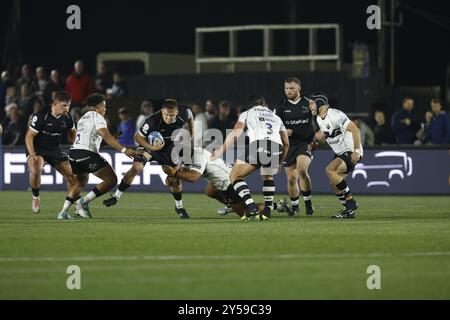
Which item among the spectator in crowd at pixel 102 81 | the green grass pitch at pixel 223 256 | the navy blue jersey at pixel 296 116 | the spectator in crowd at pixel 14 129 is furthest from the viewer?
the spectator in crowd at pixel 102 81

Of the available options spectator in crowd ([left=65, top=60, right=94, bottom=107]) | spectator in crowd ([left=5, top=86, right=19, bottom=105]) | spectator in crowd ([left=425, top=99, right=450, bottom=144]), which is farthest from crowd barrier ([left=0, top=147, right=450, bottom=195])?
spectator in crowd ([left=5, top=86, right=19, bottom=105])

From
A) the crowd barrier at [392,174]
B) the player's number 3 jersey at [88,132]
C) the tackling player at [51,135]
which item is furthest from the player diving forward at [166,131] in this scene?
the crowd barrier at [392,174]

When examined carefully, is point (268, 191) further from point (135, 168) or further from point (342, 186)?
point (135, 168)

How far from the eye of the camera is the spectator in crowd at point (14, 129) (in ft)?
105

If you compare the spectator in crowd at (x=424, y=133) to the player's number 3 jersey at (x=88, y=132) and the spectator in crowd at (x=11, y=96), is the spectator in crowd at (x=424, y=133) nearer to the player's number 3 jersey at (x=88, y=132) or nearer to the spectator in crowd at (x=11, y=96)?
the spectator in crowd at (x=11, y=96)

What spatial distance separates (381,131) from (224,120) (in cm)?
380

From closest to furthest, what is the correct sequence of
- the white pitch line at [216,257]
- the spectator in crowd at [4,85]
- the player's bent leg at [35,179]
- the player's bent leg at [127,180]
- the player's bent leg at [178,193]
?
1. the white pitch line at [216,257]
2. the player's bent leg at [178,193]
3. the player's bent leg at [127,180]
4. the player's bent leg at [35,179]
5. the spectator in crowd at [4,85]

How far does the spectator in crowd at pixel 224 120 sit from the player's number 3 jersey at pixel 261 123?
9909 mm

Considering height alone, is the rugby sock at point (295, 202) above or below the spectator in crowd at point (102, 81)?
below

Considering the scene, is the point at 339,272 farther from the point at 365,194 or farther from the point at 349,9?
the point at 349,9

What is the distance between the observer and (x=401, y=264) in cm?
1280

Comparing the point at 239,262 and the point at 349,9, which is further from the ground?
the point at 349,9
